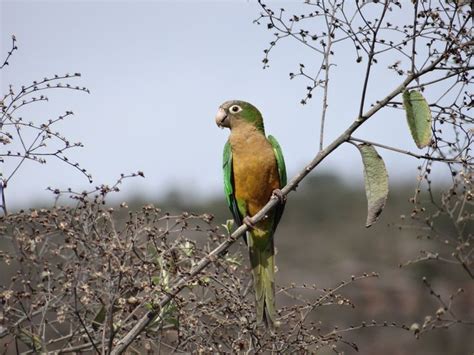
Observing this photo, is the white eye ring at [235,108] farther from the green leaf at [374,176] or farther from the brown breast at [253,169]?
the green leaf at [374,176]

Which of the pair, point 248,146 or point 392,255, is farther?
point 392,255

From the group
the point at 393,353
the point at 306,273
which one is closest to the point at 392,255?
the point at 306,273

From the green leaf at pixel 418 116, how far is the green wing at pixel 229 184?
2.29 m

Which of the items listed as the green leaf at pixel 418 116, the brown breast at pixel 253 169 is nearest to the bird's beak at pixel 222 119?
the brown breast at pixel 253 169

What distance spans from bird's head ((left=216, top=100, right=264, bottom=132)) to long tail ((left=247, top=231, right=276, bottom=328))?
3.01 feet

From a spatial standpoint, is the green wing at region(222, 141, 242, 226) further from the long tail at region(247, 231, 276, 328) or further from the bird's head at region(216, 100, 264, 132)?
the long tail at region(247, 231, 276, 328)

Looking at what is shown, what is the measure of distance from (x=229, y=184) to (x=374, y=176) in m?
2.15

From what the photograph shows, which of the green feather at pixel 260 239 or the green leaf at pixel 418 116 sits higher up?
the green leaf at pixel 418 116

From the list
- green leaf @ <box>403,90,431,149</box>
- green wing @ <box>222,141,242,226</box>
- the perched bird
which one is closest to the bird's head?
the perched bird

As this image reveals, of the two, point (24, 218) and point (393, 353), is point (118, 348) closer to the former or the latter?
point (24, 218)

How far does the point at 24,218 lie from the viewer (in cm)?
336

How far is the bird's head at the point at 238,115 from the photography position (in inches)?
225

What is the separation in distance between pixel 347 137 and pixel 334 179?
17.4 m

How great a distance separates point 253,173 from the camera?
17.8ft
